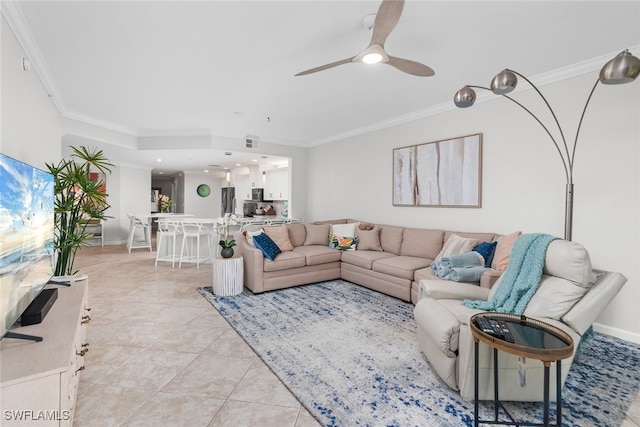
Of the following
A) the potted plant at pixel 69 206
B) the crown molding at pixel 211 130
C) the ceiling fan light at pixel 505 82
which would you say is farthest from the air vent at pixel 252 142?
the ceiling fan light at pixel 505 82

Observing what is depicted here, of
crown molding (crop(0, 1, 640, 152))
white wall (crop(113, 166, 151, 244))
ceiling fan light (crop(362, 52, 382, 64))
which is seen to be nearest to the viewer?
ceiling fan light (crop(362, 52, 382, 64))

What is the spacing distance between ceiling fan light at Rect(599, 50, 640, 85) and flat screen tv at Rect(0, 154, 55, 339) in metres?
3.30

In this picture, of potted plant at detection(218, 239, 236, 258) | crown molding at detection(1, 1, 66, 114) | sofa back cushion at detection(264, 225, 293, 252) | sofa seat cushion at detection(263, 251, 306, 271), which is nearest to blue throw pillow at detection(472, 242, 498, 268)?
sofa seat cushion at detection(263, 251, 306, 271)

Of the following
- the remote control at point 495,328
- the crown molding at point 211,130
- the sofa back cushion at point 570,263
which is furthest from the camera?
the crown molding at point 211,130

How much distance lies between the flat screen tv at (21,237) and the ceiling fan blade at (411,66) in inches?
95.6

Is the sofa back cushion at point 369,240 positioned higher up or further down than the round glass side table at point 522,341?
higher up

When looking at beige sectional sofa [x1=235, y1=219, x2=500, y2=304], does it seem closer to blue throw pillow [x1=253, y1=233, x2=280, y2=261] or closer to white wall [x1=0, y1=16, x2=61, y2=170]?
blue throw pillow [x1=253, y1=233, x2=280, y2=261]

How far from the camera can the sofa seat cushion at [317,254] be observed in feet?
14.1

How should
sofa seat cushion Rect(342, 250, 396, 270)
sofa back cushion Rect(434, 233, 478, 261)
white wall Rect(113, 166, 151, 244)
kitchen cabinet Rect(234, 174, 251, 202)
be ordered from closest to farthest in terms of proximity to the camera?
sofa back cushion Rect(434, 233, 478, 261), sofa seat cushion Rect(342, 250, 396, 270), white wall Rect(113, 166, 151, 244), kitchen cabinet Rect(234, 174, 251, 202)

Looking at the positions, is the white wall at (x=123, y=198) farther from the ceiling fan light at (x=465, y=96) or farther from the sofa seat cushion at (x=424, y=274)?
the ceiling fan light at (x=465, y=96)

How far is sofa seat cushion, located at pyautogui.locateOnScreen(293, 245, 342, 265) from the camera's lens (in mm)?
4285

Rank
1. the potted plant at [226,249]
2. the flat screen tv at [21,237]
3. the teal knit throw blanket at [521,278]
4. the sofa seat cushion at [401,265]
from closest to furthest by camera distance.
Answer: the flat screen tv at [21,237], the teal knit throw blanket at [521,278], the sofa seat cushion at [401,265], the potted plant at [226,249]

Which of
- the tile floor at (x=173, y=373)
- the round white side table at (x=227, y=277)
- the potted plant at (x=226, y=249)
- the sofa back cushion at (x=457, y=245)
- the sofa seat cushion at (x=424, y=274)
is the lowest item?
the tile floor at (x=173, y=373)

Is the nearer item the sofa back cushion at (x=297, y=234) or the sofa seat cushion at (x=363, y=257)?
the sofa seat cushion at (x=363, y=257)
